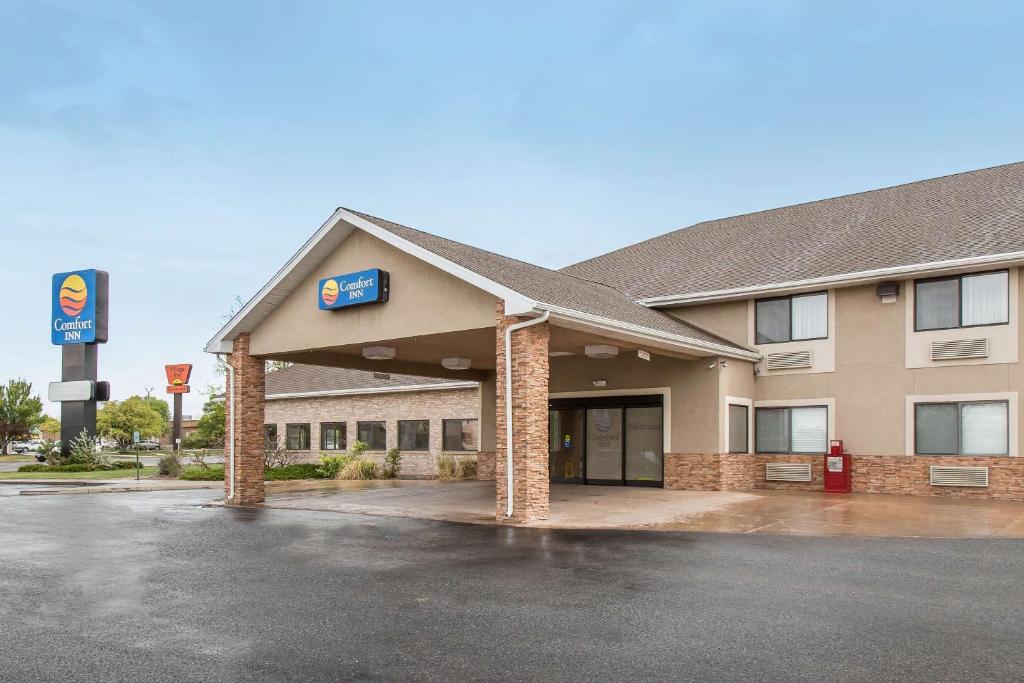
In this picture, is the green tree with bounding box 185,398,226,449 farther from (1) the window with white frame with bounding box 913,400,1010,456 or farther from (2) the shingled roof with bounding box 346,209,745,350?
(1) the window with white frame with bounding box 913,400,1010,456

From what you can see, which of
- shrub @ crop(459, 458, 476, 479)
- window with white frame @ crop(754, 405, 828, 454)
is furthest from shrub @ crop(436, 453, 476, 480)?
window with white frame @ crop(754, 405, 828, 454)

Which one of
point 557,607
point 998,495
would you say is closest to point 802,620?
point 557,607

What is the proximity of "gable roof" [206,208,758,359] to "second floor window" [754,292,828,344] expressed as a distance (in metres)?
0.73

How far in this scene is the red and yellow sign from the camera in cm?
4219

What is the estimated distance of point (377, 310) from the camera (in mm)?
16703

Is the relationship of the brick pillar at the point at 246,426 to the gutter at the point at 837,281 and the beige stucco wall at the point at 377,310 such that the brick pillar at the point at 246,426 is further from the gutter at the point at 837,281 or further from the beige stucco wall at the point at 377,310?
the gutter at the point at 837,281

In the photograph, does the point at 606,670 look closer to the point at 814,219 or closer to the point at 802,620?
the point at 802,620

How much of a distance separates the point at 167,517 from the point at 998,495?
17.2 metres

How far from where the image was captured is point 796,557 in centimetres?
1024

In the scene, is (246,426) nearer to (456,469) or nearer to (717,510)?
(456,469)

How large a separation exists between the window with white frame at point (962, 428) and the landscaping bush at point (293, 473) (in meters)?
20.2

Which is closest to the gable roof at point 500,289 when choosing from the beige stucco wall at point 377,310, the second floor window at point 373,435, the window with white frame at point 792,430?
the beige stucco wall at point 377,310

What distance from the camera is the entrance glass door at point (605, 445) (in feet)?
70.3

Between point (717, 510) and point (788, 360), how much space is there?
6.38 meters
